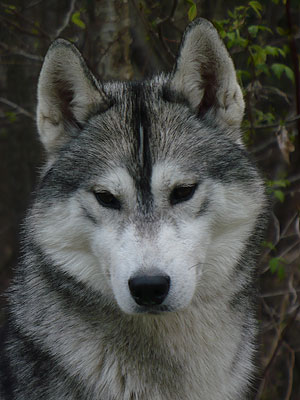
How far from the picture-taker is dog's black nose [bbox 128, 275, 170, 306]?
3098 mm

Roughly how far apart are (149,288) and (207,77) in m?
1.45

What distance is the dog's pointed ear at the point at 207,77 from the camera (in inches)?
140

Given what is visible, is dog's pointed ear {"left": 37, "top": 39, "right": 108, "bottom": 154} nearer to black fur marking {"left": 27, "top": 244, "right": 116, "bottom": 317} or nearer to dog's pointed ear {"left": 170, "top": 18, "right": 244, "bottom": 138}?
dog's pointed ear {"left": 170, "top": 18, "right": 244, "bottom": 138}

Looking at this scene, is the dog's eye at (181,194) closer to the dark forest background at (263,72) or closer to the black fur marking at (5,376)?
the black fur marking at (5,376)

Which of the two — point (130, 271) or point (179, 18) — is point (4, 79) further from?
point (130, 271)

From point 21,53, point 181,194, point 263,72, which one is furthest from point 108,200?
point 21,53

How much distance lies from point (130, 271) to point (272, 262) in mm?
2395

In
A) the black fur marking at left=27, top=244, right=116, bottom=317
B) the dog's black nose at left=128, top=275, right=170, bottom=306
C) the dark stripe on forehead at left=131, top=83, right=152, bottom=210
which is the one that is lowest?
the black fur marking at left=27, top=244, right=116, bottom=317

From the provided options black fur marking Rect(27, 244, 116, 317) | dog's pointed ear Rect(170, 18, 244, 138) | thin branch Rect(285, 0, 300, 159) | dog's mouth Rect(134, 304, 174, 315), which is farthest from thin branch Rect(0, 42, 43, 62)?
dog's mouth Rect(134, 304, 174, 315)

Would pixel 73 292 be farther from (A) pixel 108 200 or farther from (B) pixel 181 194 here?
(B) pixel 181 194

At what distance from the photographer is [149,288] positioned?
3121mm

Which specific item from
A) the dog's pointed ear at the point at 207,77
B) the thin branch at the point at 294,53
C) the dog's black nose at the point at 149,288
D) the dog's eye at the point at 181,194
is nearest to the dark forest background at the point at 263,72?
the thin branch at the point at 294,53

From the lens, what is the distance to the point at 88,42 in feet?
21.3

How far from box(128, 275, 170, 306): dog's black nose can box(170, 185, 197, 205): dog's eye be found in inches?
20.6
